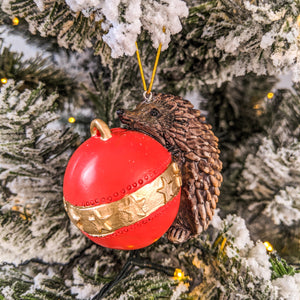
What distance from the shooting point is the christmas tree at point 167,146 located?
56cm

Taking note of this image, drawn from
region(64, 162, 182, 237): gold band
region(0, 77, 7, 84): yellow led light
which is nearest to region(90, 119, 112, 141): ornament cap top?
region(64, 162, 182, 237): gold band

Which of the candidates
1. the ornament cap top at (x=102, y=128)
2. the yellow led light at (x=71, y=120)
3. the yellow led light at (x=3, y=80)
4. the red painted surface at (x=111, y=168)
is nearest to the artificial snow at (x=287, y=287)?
the red painted surface at (x=111, y=168)

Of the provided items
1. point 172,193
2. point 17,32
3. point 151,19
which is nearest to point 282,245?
point 172,193

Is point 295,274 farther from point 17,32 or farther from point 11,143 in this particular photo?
point 17,32

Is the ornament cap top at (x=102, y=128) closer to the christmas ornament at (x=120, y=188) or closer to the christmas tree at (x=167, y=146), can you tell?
the christmas ornament at (x=120, y=188)

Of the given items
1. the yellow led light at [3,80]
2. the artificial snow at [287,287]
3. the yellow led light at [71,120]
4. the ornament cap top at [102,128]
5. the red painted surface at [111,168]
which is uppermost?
the yellow led light at [3,80]

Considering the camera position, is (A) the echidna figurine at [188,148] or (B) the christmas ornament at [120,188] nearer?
(B) the christmas ornament at [120,188]

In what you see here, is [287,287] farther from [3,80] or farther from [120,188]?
[3,80]

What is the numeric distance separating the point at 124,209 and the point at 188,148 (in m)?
0.20

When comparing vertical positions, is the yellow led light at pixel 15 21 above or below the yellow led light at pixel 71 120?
above

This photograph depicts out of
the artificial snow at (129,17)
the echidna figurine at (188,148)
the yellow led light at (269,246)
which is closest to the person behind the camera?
the artificial snow at (129,17)

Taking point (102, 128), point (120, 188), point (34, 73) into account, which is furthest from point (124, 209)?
point (34, 73)

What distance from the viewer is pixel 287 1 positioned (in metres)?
0.46

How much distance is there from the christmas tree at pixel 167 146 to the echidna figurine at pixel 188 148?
13 centimetres
